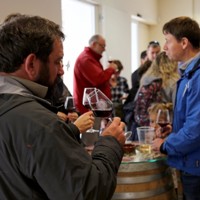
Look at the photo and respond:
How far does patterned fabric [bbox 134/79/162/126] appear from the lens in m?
2.55

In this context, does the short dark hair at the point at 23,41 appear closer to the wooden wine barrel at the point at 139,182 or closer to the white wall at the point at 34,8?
the wooden wine barrel at the point at 139,182

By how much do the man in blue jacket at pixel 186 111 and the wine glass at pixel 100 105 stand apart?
0.34 m

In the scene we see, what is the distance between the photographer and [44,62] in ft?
2.96

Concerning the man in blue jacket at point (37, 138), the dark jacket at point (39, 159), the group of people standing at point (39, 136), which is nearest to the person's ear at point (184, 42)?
the group of people standing at point (39, 136)

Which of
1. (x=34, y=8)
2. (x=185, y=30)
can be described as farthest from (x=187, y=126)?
(x=34, y=8)

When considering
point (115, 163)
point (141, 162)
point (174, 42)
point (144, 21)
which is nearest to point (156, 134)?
point (141, 162)

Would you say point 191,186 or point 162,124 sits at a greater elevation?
point 162,124

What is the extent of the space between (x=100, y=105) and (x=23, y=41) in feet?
2.18

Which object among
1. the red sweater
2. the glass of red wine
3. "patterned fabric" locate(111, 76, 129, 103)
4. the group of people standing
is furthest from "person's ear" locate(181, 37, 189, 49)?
"patterned fabric" locate(111, 76, 129, 103)

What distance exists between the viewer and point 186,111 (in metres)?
1.53

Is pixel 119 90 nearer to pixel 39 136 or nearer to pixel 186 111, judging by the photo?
pixel 186 111

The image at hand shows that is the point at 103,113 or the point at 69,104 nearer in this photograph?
the point at 103,113

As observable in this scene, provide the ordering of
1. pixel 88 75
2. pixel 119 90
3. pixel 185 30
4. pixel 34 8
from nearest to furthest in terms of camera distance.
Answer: pixel 185 30
pixel 34 8
pixel 88 75
pixel 119 90

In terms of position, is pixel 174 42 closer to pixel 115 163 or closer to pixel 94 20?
pixel 115 163
